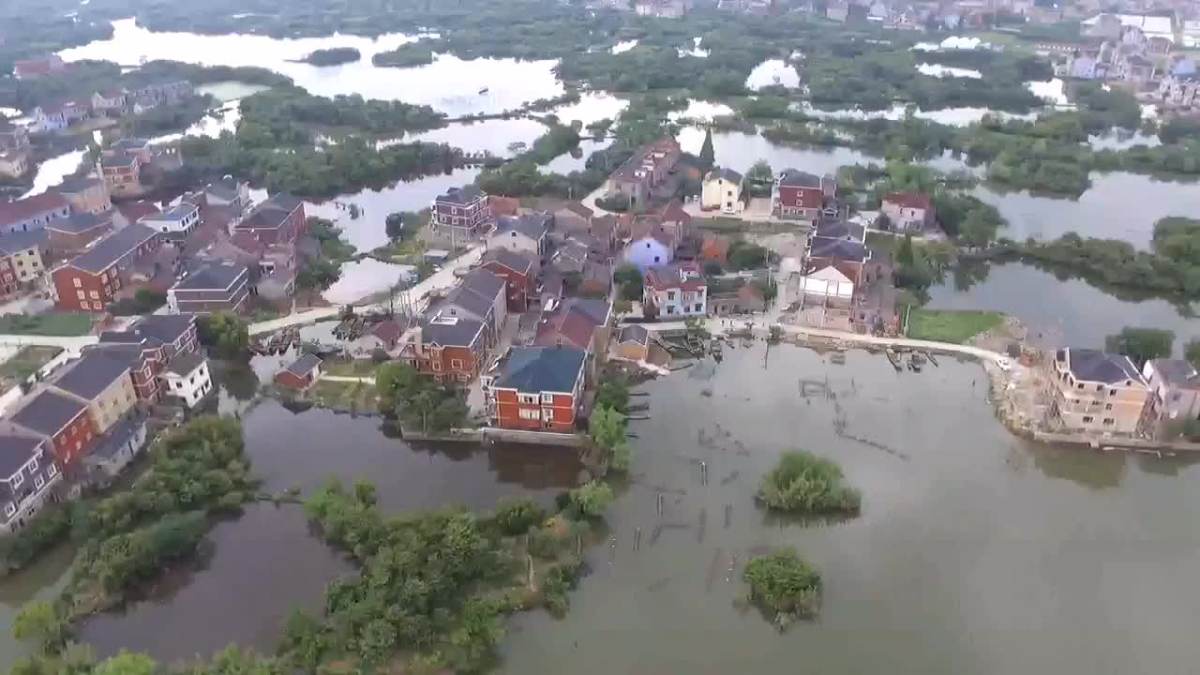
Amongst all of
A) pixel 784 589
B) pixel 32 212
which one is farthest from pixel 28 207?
pixel 784 589

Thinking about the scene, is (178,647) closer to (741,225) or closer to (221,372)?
(221,372)

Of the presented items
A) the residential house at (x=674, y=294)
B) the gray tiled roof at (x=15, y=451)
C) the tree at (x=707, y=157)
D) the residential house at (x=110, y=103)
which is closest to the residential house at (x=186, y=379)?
the gray tiled roof at (x=15, y=451)

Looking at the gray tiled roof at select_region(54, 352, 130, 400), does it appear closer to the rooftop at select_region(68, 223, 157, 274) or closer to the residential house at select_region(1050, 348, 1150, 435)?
the rooftop at select_region(68, 223, 157, 274)

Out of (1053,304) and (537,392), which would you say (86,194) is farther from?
(1053,304)

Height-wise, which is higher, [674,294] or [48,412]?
[48,412]

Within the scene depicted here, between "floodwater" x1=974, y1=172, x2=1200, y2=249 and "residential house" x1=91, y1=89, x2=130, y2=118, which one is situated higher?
"residential house" x1=91, y1=89, x2=130, y2=118

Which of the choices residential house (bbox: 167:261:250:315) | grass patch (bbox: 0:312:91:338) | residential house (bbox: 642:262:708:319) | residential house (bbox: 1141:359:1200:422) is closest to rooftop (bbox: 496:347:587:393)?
residential house (bbox: 642:262:708:319)
